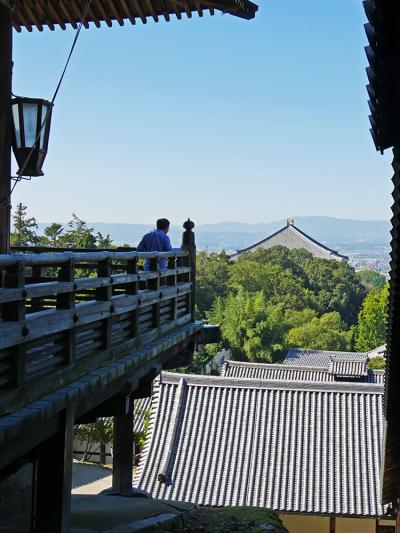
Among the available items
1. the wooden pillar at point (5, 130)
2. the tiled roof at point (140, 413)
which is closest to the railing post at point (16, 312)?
the wooden pillar at point (5, 130)

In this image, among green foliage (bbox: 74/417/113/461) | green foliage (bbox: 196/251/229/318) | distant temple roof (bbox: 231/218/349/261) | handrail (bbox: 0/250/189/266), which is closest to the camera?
handrail (bbox: 0/250/189/266)

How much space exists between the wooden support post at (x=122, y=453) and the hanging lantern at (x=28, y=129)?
3.46m

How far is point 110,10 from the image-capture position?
8852 millimetres

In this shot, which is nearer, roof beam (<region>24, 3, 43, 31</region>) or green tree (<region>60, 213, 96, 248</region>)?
roof beam (<region>24, 3, 43, 31</region>)

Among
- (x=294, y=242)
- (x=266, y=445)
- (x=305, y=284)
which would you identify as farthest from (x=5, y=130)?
(x=294, y=242)

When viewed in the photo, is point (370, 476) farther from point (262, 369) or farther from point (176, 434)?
point (262, 369)

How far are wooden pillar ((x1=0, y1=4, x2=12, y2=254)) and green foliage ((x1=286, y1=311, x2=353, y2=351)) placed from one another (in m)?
54.5

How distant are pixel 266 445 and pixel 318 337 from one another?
42.3 m

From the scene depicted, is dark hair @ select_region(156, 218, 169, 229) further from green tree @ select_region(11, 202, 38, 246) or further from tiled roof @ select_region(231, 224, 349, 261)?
tiled roof @ select_region(231, 224, 349, 261)

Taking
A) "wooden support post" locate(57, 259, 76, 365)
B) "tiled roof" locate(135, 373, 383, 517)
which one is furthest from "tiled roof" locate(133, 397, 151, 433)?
"wooden support post" locate(57, 259, 76, 365)

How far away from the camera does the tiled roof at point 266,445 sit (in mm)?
18734

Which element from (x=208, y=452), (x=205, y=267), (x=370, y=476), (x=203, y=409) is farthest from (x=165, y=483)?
(x=205, y=267)

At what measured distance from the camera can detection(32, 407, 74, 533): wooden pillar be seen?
6062mm

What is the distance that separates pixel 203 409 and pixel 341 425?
3.76 metres
